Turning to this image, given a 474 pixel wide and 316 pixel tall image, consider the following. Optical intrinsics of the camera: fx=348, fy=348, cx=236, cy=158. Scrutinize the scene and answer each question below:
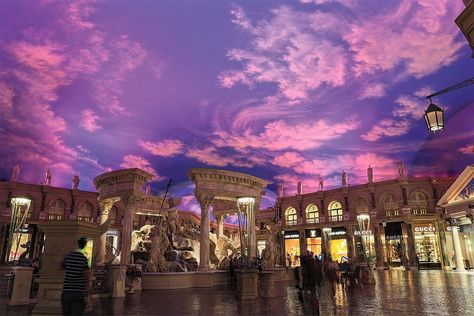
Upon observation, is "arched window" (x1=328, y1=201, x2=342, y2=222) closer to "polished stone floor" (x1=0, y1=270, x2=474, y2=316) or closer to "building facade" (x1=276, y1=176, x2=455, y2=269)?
"building facade" (x1=276, y1=176, x2=455, y2=269)

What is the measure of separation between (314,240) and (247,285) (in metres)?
32.0

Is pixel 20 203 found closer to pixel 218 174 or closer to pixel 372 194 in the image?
pixel 218 174

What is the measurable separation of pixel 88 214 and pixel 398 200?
1335 inches

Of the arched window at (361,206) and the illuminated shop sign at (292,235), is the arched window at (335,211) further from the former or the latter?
the illuminated shop sign at (292,235)

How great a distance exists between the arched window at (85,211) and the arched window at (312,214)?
25.6 meters

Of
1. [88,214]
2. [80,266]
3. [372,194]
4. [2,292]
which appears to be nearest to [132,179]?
[2,292]

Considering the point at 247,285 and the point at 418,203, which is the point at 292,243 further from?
the point at 247,285

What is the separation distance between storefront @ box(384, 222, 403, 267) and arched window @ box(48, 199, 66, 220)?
113 feet

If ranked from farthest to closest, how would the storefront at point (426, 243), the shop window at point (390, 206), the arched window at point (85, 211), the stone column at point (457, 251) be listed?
the arched window at point (85, 211)
the shop window at point (390, 206)
the storefront at point (426, 243)
the stone column at point (457, 251)

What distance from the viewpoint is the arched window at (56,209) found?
37281mm

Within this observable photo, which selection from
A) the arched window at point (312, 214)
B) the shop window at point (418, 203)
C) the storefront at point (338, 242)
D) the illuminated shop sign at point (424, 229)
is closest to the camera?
the illuminated shop sign at point (424, 229)

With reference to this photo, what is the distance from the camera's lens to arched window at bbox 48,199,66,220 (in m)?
37.3

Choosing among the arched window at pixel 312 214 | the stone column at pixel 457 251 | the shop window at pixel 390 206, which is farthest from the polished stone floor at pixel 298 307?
the arched window at pixel 312 214

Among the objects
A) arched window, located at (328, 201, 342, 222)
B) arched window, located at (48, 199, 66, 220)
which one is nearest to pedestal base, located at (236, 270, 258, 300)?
arched window, located at (328, 201, 342, 222)
